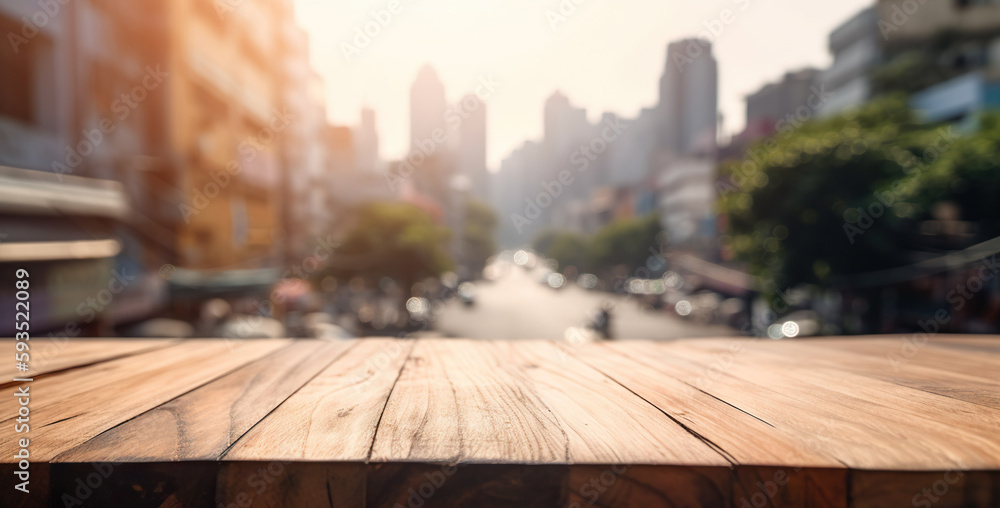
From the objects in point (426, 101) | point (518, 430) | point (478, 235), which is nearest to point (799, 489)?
point (518, 430)

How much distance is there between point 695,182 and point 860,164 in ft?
123

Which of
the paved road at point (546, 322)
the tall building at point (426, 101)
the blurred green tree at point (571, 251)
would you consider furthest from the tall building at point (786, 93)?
the tall building at point (426, 101)

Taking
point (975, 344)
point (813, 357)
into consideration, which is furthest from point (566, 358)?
point (975, 344)

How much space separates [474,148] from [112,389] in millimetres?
142347

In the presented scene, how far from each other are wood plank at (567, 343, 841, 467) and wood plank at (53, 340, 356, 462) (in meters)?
0.67

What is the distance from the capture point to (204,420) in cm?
83

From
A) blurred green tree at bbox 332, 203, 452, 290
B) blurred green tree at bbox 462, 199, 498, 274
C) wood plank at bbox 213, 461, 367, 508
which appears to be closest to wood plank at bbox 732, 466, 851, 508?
wood plank at bbox 213, 461, 367, 508

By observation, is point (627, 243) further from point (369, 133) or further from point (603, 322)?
point (369, 133)

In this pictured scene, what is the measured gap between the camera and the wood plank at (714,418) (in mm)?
663

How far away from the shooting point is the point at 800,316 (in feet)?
66.2

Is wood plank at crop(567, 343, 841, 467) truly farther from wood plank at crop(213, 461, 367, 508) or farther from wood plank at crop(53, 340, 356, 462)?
wood plank at crop(53, 340, 356, 462)

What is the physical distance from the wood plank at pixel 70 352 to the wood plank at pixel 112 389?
6 cm

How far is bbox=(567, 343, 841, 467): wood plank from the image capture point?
26.1 inches

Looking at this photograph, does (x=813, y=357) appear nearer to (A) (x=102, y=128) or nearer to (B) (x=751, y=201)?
(A) (x=102, y=128)
